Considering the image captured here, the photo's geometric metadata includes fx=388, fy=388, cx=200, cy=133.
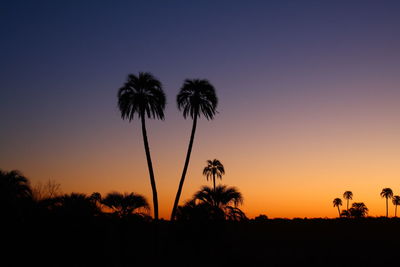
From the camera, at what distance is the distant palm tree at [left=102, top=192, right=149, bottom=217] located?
119 feet

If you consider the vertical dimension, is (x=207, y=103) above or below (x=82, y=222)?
above

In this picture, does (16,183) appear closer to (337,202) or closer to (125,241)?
(125,241)

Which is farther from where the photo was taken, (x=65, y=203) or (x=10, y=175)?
(x=10, y=175)

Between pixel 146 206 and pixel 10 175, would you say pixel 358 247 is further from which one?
pixel 10 175

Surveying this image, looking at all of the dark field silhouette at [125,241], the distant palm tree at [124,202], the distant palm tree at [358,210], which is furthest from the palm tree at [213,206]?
the distant palm tree at [358,210]

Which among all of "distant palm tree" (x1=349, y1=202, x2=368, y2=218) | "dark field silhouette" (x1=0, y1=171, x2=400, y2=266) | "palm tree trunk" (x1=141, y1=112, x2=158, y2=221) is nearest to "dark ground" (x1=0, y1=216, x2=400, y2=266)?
"dark field silhouette" (x1=0, y1=171, x2=400, y2=266)

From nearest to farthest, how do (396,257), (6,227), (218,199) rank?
(6,227)
(396,257)
(218,199)

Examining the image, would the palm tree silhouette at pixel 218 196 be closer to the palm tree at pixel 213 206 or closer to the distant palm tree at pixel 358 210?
the palm tree at pixel 213 206

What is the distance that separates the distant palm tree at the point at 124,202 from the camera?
36406 mm

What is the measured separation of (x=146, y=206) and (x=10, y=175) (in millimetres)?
12404

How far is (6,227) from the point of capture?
23.0 m

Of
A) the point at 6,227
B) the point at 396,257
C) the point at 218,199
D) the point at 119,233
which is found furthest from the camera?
the point at 119,233

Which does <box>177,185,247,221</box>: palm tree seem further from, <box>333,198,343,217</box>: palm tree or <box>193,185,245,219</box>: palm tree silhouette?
<box>333,198,343,217</box>: palm tree

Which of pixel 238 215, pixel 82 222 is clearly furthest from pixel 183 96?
pixel 82 222
